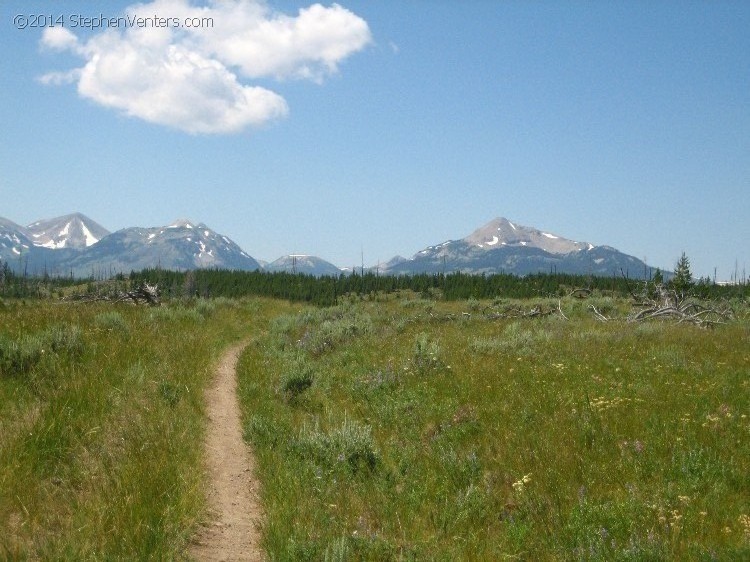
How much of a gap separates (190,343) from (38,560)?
34.1 ft

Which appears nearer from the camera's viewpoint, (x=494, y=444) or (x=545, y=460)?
(x=545, y=460)

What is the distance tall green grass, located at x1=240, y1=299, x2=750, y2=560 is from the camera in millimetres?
4844

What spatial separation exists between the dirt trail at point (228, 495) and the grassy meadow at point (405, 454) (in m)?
0.20

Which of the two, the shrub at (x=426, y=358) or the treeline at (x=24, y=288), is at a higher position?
the shrub at (x=426, y=358)

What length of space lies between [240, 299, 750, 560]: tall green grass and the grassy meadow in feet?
0.09

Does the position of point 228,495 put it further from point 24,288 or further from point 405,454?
point 24,288

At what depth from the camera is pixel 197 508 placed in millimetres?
5578

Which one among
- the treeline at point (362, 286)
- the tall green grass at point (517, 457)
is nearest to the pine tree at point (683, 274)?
the treeline at point (362, 286)

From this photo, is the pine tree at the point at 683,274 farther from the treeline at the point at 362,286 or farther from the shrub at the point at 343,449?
the shrub at the point at 343,449

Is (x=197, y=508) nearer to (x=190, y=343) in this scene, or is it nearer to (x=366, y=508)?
(x=366, y=508)

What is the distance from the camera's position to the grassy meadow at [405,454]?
4.77 m

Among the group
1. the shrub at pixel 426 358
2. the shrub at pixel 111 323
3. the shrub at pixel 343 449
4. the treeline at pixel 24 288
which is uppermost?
the shrub at pixel 111 323

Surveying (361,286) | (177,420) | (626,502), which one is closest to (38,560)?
(177,420)

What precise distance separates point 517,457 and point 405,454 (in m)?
1.65
